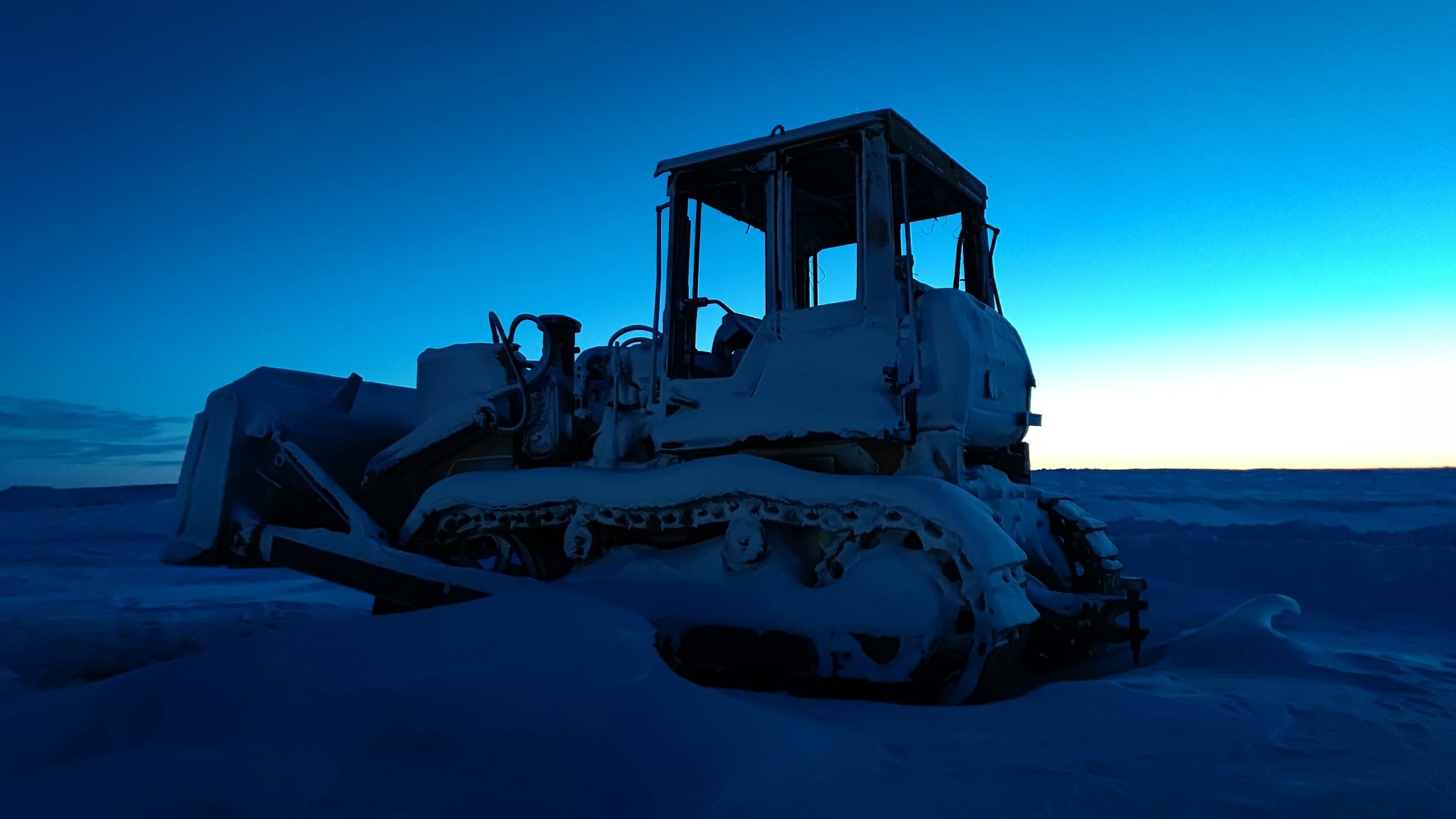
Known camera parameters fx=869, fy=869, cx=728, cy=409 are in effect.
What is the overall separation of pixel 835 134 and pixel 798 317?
108cm

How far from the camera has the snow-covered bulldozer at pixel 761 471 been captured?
414cm

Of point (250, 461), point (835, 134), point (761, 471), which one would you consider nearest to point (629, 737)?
point (761, 471)

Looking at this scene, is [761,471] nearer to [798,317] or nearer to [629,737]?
[798,317]

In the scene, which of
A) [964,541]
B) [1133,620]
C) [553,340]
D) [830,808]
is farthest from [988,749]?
[553,340]

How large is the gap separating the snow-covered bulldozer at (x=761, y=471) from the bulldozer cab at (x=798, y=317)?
2cm

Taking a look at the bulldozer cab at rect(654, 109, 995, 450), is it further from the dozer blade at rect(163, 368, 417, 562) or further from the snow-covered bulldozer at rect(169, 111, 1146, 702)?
the dozer blade at rect(163, 368, 417, 562)

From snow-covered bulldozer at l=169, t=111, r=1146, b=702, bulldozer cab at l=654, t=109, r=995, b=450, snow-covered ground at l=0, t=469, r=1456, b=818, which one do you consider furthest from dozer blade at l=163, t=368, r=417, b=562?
bulldozer cab at l=654, t=109, r=995, b=450

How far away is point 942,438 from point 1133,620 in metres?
1.39

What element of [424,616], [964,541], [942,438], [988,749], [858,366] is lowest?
[988,749]

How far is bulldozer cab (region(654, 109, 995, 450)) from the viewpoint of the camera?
467 centimetres

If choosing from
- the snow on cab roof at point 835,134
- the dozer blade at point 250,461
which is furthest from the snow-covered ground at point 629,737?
the snow on cab roof at point 835,134

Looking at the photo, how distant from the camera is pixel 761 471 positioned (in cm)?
452

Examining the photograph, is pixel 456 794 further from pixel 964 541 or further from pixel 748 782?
pixel 964 541

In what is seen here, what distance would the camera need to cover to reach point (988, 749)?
9.63ft
